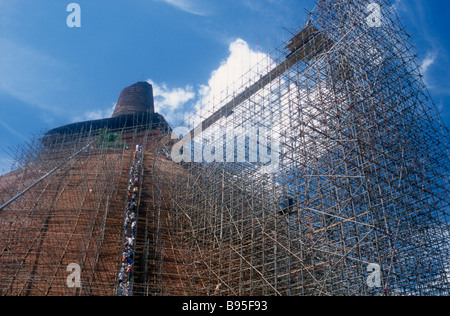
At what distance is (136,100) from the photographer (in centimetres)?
4181

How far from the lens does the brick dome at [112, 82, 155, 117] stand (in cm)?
4094

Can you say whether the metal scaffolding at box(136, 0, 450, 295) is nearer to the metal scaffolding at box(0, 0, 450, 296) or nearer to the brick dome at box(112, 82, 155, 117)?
the metal scaffolding at box(0, 0, 450, 296)

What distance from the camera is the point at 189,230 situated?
20109 millimetres
